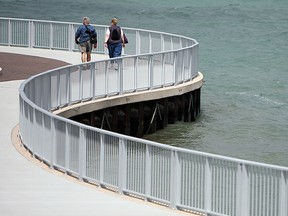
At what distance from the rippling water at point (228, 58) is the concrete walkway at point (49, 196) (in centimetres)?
1450

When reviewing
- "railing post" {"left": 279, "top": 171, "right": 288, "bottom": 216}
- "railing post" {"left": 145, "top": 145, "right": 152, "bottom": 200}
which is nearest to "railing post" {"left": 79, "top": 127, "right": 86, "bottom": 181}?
"railing post" {"left": 145, "top": 145, "right": 152, "bottom": 200}

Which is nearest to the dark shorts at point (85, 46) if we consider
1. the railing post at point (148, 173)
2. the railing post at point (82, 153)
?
the railing post at point (82, 153)

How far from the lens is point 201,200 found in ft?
70.1

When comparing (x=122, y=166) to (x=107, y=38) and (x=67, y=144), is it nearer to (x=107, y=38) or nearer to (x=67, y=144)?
(x=67, y=144)

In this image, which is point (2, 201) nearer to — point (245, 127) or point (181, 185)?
point (181, 185)

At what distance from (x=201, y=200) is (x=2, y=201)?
3293 millimetres

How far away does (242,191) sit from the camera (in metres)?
20.6

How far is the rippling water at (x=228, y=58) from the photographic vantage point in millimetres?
41594

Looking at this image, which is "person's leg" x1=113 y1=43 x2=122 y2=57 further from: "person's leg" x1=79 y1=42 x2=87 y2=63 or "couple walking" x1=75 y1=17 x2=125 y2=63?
"person's leg" x1=79 y1=42 x2=87 y2=63

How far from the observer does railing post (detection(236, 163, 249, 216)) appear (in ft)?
67.5

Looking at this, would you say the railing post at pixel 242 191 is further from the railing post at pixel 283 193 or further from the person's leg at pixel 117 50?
the person's leg at pixel 117 50

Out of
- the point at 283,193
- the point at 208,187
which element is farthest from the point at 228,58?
the point at 283,193

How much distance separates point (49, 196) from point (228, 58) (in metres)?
50.2

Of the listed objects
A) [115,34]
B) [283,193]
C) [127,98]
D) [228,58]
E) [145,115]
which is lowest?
[228,58]
